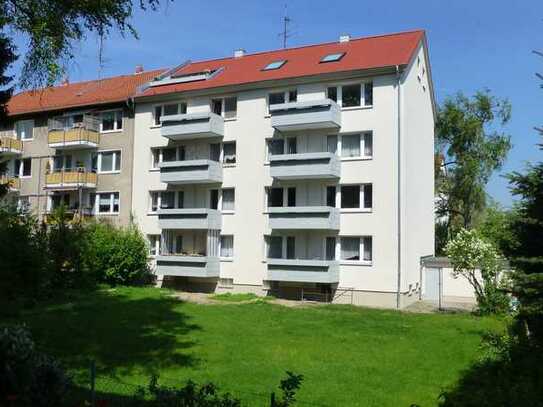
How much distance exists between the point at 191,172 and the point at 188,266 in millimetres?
5078

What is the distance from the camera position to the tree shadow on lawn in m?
14.0

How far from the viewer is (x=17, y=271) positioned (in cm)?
2478

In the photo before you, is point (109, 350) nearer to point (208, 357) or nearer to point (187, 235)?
point (208, 357)

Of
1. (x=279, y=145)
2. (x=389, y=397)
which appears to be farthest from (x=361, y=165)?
(x=389, y=397)

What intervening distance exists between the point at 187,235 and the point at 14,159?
14839 mm

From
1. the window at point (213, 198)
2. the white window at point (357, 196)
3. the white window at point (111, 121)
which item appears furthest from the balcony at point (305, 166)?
the white window at point (111, 121)

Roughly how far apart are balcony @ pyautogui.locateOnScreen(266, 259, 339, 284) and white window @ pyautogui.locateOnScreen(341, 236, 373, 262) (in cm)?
83

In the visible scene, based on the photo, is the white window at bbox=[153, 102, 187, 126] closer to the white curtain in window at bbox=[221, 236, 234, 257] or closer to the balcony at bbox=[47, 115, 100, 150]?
the balcony at bbox=[47, 115, 100, 150]

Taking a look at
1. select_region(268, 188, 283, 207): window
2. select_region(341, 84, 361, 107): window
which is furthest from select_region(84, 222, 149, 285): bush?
select_region(341, 84, 361, 107): window

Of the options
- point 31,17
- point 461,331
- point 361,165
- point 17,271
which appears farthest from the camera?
point 361,165

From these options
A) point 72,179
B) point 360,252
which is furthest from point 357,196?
point 72,179

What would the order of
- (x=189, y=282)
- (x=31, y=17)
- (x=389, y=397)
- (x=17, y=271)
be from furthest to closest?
(x=189, y=282), (x=17, y=271), (x=389, y=397), (x=31, y=17)

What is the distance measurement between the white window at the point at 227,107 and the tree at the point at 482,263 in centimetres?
1430

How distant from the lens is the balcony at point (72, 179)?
35.1 meters
